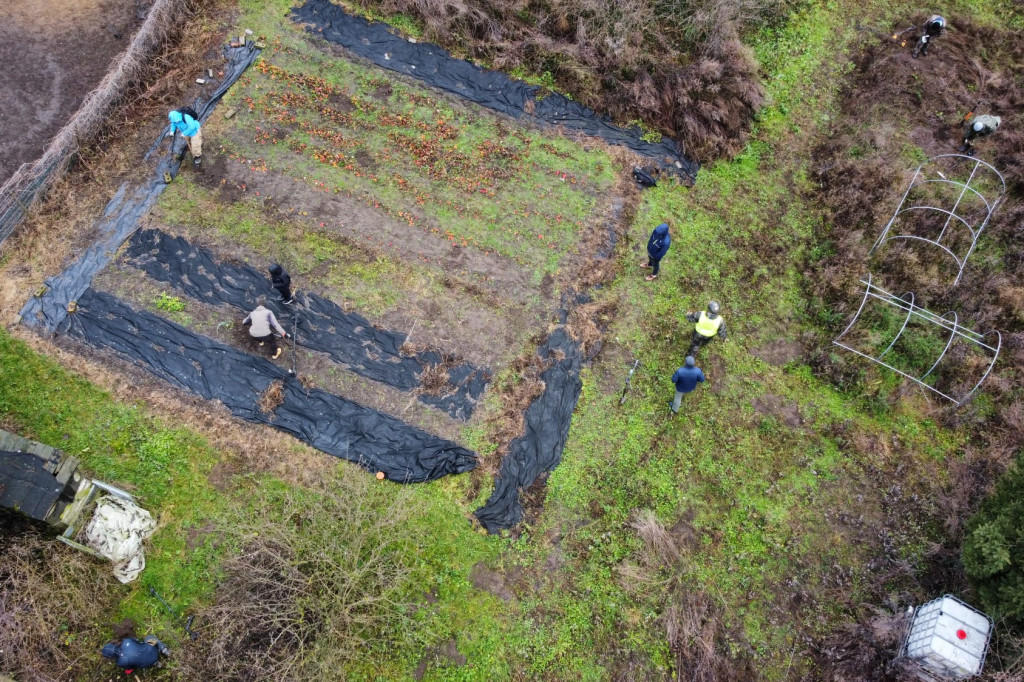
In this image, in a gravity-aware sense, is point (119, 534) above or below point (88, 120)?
below


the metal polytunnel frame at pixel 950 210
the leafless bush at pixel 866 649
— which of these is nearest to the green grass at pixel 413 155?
the metal polytunnel frame at pixel 950 210

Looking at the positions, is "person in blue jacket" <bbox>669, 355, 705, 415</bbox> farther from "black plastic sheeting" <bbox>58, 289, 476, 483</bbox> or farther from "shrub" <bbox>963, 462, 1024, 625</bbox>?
"shrub" <bbox>963, 462, 1024, 625</bbox>

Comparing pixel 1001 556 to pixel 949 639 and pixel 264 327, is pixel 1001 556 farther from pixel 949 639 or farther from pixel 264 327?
pixel 264 327

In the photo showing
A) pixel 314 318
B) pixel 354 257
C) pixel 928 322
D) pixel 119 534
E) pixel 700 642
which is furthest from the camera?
pixel 354 257

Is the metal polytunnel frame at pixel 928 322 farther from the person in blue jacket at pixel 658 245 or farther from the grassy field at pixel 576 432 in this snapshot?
the person in blue jacket at pixel 658 245

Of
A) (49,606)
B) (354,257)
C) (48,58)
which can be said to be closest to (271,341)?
(354,257)
